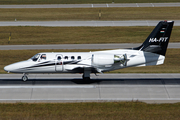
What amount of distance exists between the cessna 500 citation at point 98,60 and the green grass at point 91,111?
6060 millimetres

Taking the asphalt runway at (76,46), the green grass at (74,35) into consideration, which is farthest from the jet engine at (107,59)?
the green grass at (74,35)

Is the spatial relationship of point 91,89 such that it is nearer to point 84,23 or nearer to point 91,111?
point 91,111

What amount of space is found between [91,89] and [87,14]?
140ft

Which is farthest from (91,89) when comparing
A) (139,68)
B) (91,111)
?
(139,68)

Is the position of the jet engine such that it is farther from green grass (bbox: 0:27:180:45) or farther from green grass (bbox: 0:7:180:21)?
green grass (bbox: 0:7:180:21)

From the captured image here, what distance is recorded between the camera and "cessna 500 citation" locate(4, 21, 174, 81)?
28.3m

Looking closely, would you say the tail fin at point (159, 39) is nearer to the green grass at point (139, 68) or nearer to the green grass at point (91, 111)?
the green grass at point (91, 111)

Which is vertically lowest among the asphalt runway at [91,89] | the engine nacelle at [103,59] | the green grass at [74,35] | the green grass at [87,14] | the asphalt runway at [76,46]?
the asphalt runway at [91,89]

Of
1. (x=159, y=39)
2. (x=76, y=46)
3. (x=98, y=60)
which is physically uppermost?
(x=159, y=39)

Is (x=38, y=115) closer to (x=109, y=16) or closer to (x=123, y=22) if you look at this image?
(x=123, y=22)

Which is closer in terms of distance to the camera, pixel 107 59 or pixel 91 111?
pixel 91 111

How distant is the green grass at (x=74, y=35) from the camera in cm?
5072

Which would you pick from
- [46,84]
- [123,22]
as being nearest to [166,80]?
[46,84]

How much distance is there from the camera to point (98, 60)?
2827 cm
